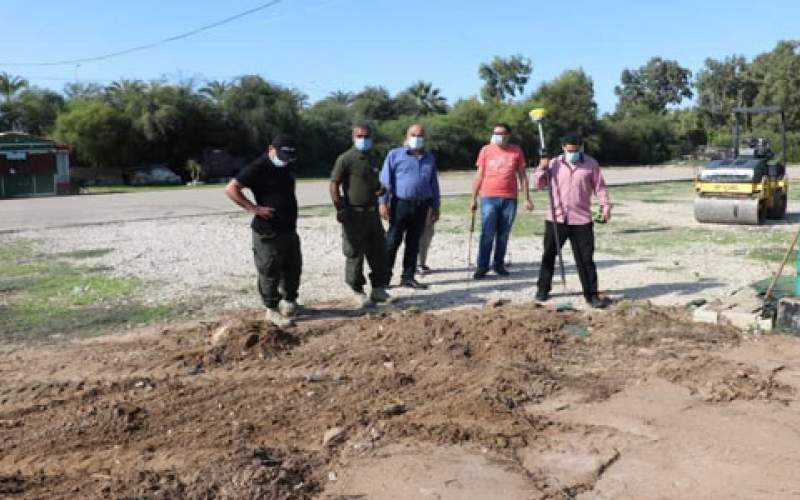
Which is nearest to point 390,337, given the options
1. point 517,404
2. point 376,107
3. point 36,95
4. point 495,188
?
point 517,404

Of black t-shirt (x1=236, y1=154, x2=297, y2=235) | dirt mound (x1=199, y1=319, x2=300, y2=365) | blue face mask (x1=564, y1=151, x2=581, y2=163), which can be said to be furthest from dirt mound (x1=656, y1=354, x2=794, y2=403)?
black t-shirt (x1=236, y1=154, x2=297, y2=235)

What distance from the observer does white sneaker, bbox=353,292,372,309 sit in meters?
8.04

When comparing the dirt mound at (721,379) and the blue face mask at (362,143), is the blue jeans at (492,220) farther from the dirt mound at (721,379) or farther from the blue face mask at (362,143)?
the dirt mound at (721,379)

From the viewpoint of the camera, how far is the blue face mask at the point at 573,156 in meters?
7.84

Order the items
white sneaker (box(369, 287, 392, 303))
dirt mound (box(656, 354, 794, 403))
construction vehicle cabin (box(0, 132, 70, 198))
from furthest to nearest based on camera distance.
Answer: construction vehicle cabin (box(0, 132, 70, 198)) < white sneaker (box(369, 287, 392, 303)) < dirt mound (box(656, 354, 794, 403))

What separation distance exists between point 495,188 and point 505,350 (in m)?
3.53

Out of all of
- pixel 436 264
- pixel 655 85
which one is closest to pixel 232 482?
pixel 436 264

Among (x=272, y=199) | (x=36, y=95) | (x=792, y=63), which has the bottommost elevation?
(x=272, y=199)

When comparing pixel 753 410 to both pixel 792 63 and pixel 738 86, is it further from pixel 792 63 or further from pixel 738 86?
pixel 738 86

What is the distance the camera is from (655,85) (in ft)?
320

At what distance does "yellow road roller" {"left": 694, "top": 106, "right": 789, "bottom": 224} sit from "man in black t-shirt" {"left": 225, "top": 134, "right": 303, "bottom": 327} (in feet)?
33.6

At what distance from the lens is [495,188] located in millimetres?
9312

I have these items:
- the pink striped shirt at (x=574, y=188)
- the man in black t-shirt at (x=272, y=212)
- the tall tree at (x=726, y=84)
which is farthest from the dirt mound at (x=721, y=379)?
the tall tree at (x=726, y=84)

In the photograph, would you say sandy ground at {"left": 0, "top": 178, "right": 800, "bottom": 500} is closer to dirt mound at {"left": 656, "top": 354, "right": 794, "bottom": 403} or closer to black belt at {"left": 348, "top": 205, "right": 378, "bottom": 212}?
dirt mound at {"left": 656, "top": 354, "right": 794, "bottom": 403}
